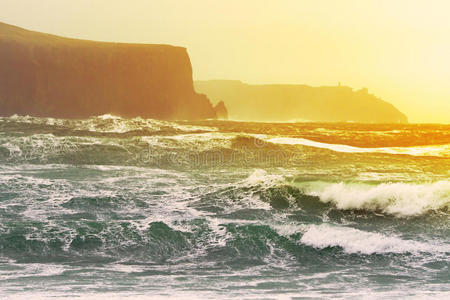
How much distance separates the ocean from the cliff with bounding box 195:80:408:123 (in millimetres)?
92152

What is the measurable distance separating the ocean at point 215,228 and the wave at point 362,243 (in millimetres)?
35

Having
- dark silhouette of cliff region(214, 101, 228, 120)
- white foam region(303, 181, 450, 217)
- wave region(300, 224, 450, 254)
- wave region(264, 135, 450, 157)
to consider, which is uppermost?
dark silhouette of cliff region(214, 101, 228, 120)

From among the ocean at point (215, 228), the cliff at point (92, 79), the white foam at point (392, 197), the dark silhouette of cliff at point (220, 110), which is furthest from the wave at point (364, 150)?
the dark silhouette of cliff at point (220, 110)

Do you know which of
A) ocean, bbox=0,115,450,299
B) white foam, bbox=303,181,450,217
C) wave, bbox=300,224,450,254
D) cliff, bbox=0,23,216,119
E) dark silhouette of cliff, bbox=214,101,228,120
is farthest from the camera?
dark silhouette of cliff, bbox=214,101,228,120

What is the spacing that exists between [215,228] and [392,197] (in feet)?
20.4

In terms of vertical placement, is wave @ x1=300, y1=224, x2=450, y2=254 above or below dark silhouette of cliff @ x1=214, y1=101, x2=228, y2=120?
below

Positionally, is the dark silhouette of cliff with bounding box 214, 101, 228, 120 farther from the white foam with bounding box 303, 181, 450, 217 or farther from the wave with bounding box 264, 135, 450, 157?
the white foam with bounding box 303, 181, 450, 217

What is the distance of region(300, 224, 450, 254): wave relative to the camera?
11.4 m

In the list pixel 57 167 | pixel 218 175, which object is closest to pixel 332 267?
pixel 218 175

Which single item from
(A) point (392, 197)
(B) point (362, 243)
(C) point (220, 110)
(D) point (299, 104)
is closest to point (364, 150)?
(A) point (392, 197)

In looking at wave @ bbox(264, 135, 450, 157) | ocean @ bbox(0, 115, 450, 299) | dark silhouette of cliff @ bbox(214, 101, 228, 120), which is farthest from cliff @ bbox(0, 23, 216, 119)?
ocean @ bbox(0, 115, 450, 299)

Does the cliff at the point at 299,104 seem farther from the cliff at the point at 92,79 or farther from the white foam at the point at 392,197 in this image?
the white foam at the point at 392,197

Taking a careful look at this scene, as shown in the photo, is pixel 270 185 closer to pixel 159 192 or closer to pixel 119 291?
pixel 159 192

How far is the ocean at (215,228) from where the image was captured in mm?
8992
